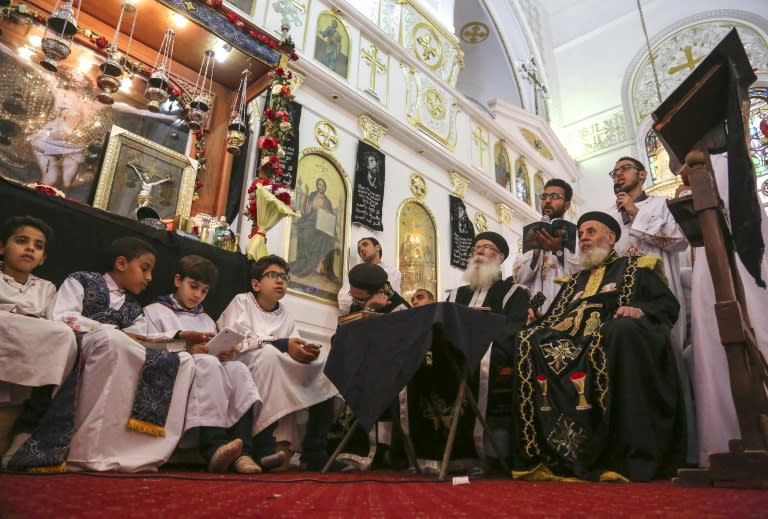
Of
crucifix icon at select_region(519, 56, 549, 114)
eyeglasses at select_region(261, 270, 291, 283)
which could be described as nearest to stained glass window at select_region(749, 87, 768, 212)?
crucifix icon at select_region(519, 56, 549, 114)

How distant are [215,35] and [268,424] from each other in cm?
379

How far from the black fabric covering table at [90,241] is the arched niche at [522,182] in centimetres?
882

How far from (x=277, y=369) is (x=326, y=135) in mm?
4828

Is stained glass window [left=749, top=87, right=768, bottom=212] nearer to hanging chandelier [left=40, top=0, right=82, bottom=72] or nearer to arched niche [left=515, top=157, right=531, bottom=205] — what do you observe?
arched niche [left=515, top=157, right=531, bottom=205]

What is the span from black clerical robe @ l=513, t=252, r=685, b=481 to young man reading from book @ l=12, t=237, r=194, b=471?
1871 mm

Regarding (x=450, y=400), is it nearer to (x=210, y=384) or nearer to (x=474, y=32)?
(x=210, y=384)

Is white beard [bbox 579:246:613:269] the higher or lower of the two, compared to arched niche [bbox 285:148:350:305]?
lower

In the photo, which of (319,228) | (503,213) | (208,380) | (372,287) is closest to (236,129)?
(319,228)

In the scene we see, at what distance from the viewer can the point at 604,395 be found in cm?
271

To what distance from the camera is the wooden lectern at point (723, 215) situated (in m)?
1.99

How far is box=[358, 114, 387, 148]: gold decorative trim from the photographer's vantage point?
7918mm

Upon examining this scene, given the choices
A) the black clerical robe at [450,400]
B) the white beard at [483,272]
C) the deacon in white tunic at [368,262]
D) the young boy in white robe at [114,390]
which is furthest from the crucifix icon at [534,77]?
the young boy in white robe at [114,390]

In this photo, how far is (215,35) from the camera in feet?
16.3

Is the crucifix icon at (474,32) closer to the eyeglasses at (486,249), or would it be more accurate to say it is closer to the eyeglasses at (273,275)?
the eyeglasses at (486,249)
